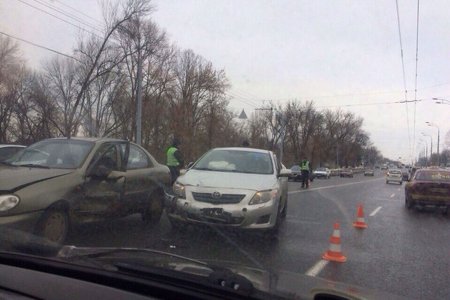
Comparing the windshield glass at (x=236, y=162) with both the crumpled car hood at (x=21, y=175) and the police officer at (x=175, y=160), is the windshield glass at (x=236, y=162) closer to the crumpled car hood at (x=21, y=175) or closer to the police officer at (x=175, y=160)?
the crumpled car hood at (x=21, y=175)

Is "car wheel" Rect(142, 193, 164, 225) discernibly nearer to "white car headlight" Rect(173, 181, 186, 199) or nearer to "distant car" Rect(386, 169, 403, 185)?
"white car headlight" Rect(173, 181, 186, 199)

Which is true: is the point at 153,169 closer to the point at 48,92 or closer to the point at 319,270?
the point at 319,270

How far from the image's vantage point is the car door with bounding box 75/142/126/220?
22.1 ft

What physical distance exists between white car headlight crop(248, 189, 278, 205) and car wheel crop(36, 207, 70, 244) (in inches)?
104

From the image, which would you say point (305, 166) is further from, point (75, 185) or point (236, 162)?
point (75, 185)

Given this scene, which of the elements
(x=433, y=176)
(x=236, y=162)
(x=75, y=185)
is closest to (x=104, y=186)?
(x=75, y=185)

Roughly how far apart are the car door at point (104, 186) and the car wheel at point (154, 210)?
1.02m

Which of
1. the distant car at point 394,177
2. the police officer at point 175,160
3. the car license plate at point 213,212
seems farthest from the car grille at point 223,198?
the distant car at point 394,177

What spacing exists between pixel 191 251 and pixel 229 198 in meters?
1.09

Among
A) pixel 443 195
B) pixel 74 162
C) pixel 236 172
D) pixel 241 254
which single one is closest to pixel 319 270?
pixel 241 254

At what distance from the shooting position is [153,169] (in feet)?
29.0

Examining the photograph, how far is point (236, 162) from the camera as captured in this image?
901cm

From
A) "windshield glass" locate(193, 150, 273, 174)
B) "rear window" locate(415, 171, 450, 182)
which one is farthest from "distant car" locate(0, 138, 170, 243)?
"rear window" locate(415, 171, 450, 182)

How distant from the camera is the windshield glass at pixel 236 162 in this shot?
8797 millimetres
